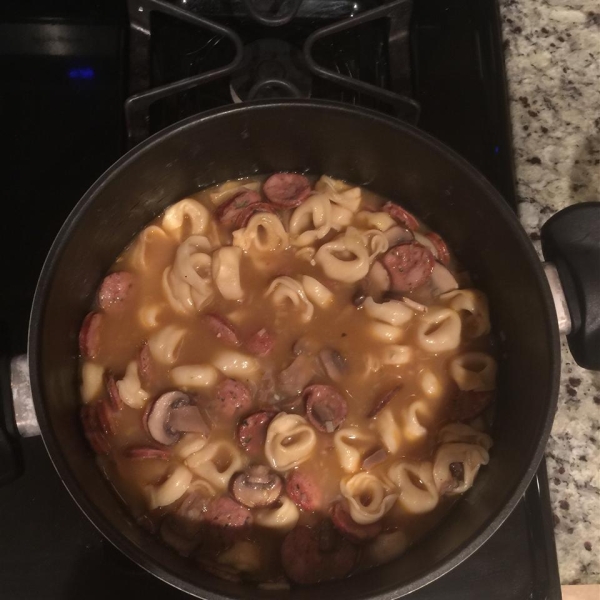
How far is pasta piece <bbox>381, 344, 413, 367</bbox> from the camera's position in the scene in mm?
2203

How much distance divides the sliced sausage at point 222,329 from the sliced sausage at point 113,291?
1.04 feet

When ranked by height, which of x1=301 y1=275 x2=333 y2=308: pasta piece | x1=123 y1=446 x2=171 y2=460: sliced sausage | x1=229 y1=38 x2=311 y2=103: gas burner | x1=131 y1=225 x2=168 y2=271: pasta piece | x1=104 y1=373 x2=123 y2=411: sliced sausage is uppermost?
x1=229 y1=38 x2=311 y2=103: gas burner

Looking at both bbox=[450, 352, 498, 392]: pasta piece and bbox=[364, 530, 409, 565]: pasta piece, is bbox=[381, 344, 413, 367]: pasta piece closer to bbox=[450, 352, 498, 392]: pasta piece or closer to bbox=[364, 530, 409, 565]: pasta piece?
bbox=[450, 352, 498, 392]: pasta piece

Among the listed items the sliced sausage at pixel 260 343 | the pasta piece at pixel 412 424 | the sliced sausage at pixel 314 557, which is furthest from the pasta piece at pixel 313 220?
the sliced sausage at pixel 314 557

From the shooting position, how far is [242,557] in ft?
6.57

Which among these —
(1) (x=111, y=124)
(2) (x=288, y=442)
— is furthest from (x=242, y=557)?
(1) (x=111, y=124)

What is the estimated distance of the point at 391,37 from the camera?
7.57 feet

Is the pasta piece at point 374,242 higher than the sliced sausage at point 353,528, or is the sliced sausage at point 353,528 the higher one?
the pasta piece at point 374,242

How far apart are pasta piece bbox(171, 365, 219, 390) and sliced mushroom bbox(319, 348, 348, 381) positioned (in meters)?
0.37

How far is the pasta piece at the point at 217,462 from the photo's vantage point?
206cm

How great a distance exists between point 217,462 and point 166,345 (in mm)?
432

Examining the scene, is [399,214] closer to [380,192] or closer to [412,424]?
[380,192]

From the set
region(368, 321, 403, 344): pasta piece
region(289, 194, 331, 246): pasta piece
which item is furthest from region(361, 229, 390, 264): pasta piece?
region(368, 321, 403, 344): pasta piece

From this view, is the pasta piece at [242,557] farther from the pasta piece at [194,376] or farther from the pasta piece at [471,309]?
the pasta piece at [471,309]
